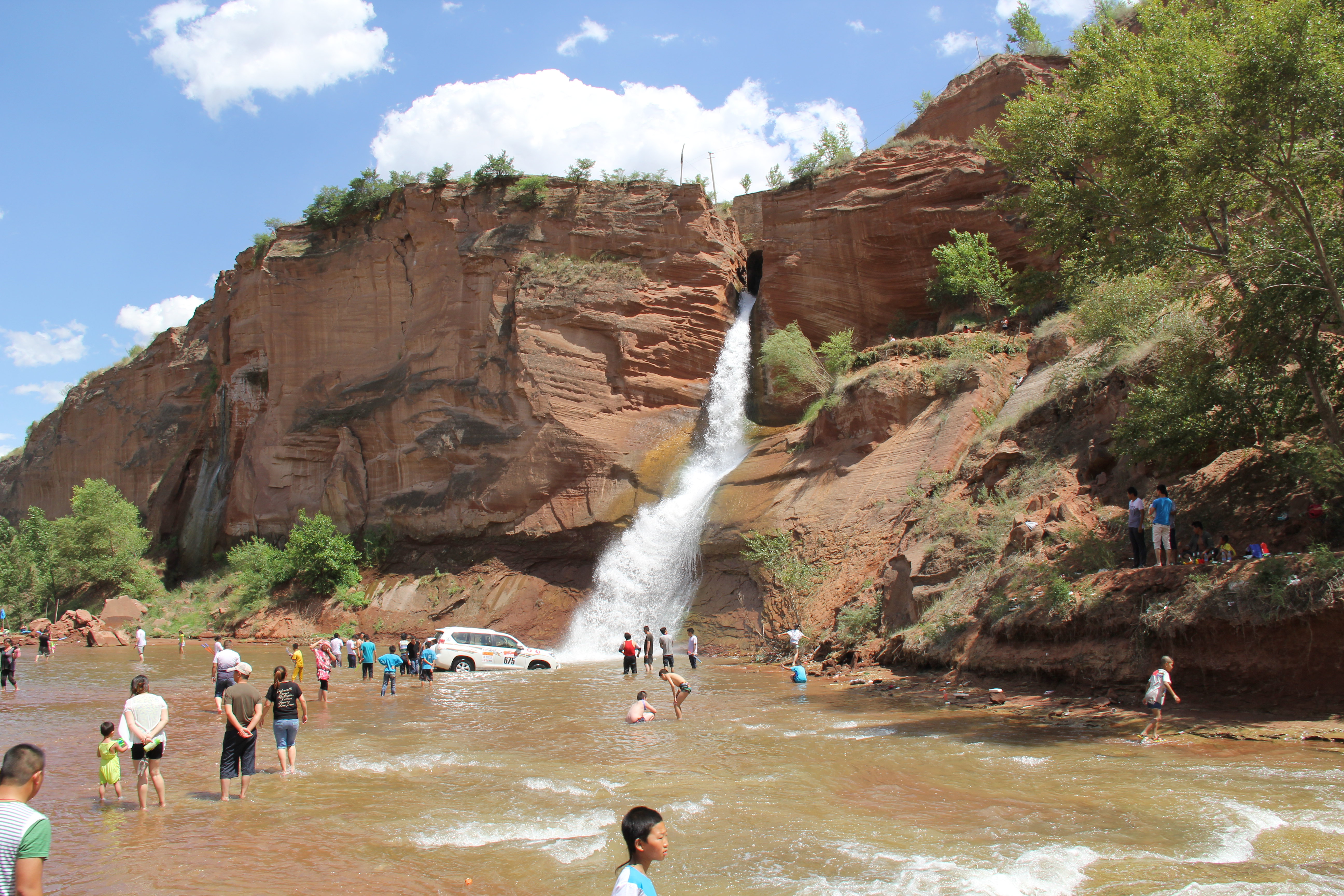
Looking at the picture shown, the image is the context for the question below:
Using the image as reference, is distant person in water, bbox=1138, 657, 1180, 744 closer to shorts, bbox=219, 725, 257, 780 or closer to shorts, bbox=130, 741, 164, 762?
shorts, bbox=219, 725, 257, 780

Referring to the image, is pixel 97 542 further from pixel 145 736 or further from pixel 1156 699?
pixel 1156 699

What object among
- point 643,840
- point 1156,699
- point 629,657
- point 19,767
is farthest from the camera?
point 629,657

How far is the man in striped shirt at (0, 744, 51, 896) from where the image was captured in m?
4.11

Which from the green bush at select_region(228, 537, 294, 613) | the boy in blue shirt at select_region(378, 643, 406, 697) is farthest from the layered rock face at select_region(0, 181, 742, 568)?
the boy in blue shirt at select_region(378, 643, 406, 697)

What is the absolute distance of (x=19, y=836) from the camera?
4152 mm

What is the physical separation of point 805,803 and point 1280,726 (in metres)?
6.54

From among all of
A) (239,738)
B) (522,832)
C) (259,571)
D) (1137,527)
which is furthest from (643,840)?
(259,571)

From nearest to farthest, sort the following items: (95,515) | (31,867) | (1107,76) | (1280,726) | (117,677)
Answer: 1. (31,867)
2. (1280,726)
3. (1107,76)
4. (117,677)
5. (95,515)

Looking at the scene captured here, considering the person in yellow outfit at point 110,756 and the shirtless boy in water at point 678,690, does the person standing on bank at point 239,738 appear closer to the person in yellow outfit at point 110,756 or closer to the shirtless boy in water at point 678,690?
the person in yellow outfit at point 110,756

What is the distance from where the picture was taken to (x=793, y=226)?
119 ft

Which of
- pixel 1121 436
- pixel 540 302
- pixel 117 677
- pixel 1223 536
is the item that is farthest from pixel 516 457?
pixel 1223 536

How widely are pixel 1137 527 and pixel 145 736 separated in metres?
14.7

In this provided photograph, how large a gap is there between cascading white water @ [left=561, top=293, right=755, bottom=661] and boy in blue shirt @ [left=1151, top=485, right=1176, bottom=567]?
1443cm

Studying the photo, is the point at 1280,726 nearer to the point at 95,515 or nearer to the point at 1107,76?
the point at 1107,76
